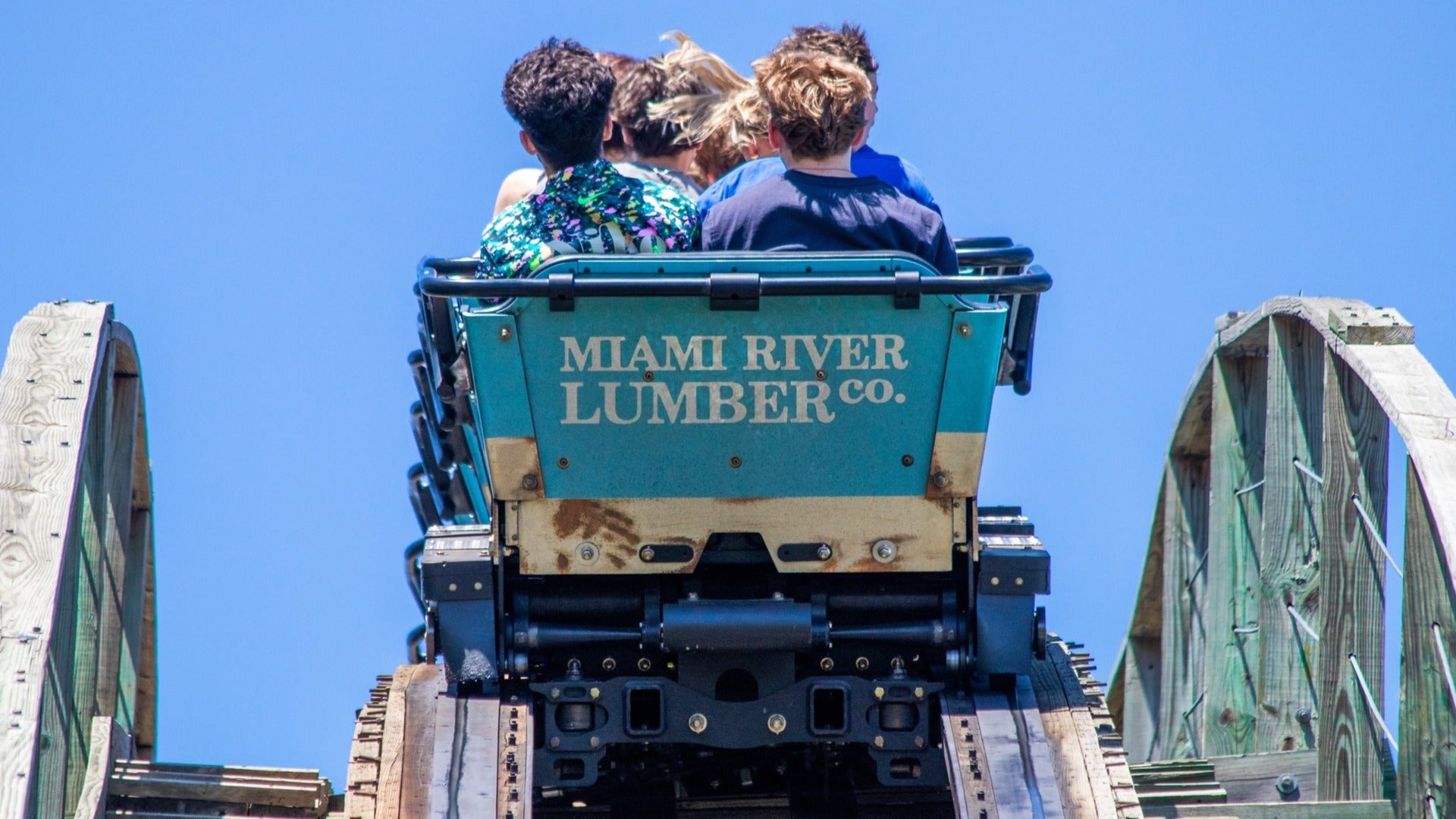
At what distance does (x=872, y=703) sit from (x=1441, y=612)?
147cm

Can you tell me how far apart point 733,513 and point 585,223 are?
853mm

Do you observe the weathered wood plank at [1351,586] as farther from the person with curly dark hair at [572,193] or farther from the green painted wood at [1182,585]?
the person with curly dark hair at [572,193]

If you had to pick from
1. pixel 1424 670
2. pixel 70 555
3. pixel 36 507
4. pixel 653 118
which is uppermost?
pixel 653 118

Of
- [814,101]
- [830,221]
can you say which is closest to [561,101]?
[814,101]

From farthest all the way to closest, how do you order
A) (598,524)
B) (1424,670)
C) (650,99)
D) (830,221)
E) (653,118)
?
(650,99) < (653,118) < (1424,670) < (830,221) < (598,524)

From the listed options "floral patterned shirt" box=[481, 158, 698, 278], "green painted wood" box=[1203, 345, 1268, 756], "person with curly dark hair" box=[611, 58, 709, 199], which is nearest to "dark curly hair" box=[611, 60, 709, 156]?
"person with curly dark hair" box=[611, 58, 709, 199]

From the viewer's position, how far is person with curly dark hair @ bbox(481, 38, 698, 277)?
5.61 m

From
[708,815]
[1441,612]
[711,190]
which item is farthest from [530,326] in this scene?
[1441,612]

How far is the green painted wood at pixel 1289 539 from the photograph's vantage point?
7.32m

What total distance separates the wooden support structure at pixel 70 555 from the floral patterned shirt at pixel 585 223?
119 centimetres

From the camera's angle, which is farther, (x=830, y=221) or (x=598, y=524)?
(x=830, y=221)

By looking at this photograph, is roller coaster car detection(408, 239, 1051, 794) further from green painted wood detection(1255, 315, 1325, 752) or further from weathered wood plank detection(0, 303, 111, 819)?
green painted wood detection(1255, 315, 1325, 752)

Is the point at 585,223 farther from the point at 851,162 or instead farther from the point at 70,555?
the point at 70,555

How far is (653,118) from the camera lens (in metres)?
7.76
